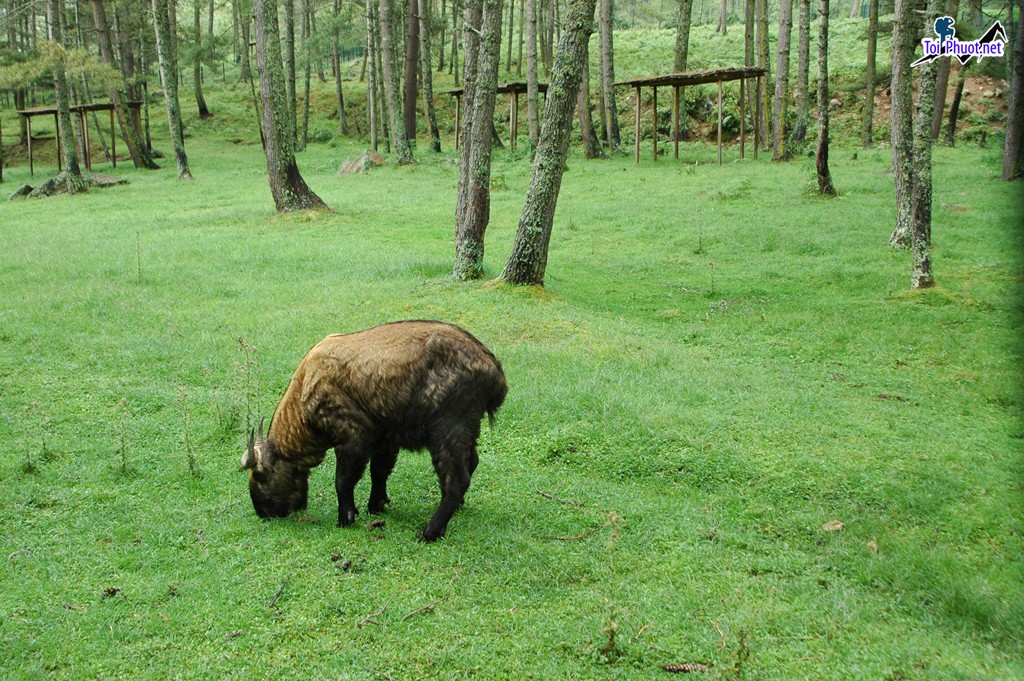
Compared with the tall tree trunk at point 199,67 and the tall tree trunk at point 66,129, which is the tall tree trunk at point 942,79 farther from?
the tall tree trunk at point 199,67

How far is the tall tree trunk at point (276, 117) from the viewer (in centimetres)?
1795

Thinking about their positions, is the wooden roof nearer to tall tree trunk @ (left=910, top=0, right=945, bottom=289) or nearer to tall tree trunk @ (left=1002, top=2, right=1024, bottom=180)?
tall tree trunk @ (left=1002, top=2, right=1024, bottom=180)

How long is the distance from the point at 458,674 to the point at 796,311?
8566 mm

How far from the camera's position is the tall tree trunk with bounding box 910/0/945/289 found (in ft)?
36.4

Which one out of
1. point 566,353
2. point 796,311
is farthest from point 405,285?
point 796,311

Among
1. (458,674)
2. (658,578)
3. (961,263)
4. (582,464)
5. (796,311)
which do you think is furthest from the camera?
(961,263)

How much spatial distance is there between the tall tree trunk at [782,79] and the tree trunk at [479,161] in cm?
1512

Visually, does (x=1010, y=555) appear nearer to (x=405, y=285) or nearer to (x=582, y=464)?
(x=582, y=464)

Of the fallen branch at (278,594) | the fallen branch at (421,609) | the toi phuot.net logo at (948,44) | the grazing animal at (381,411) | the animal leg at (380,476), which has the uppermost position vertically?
the toi phuot.net logo at (948,44)

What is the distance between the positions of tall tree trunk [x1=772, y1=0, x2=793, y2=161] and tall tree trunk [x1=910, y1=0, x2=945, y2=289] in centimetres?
1407

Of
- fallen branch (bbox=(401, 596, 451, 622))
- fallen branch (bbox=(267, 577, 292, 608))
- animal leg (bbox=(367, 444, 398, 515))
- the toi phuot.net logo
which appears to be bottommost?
fallen branch (bbox=(401, 596, 451, 622))

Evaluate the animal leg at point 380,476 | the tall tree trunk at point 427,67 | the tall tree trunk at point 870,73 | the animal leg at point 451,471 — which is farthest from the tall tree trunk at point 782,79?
the animal leg at point 451,471

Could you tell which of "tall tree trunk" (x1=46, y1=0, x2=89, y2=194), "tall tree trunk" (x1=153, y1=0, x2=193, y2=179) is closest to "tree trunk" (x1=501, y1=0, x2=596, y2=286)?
"tall tree trunk" (x1=46, y1=0, x2=89, y2=194)

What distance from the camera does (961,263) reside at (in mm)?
13180
